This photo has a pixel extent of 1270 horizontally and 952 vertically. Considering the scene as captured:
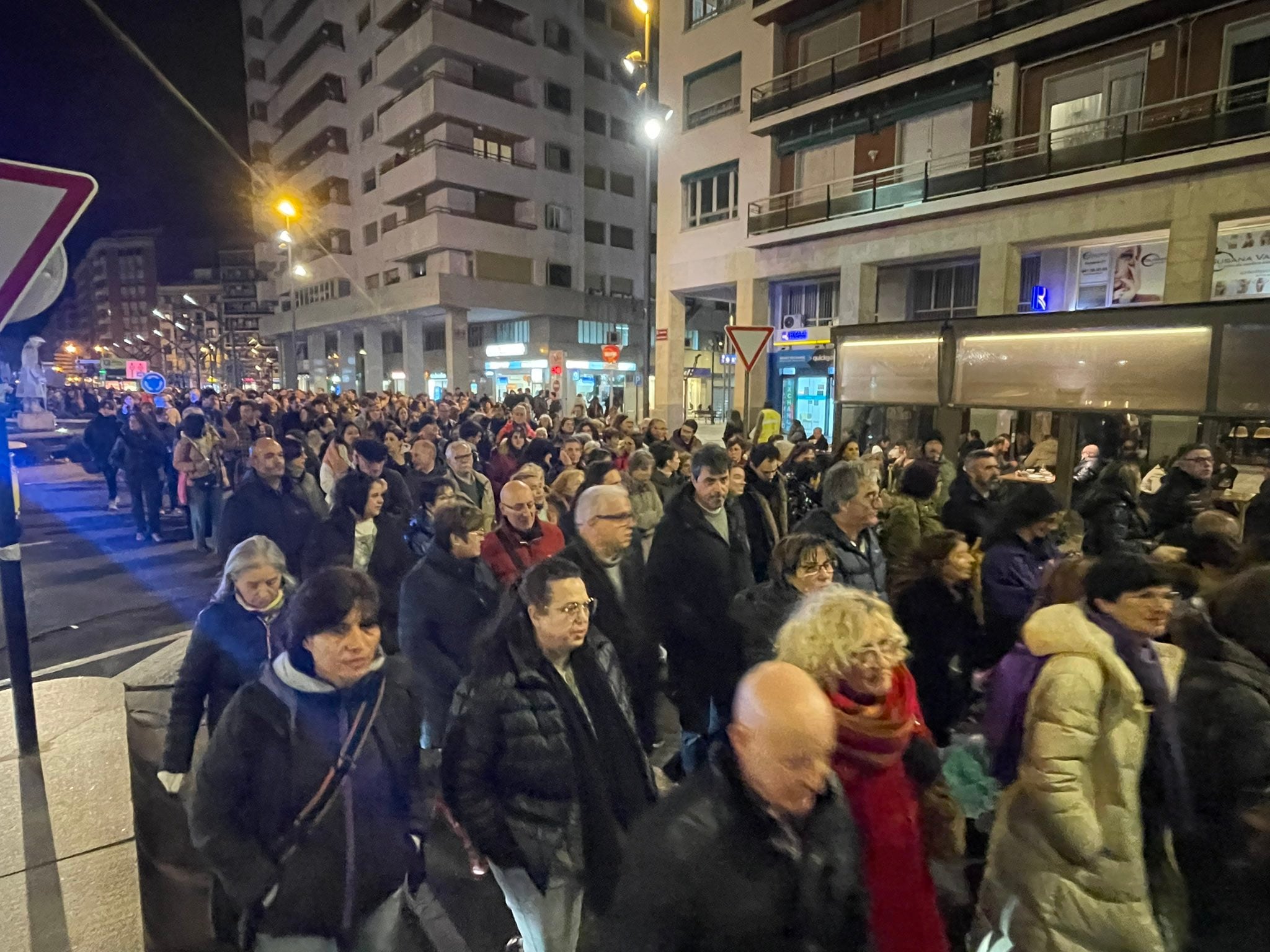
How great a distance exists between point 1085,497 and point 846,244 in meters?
17.0

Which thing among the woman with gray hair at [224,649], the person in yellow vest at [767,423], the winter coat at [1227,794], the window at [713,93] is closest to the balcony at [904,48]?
the window at [713,93]

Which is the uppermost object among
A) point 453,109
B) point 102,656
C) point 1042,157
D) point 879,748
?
point 453,109

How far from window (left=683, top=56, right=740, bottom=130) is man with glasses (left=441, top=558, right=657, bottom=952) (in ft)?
85.3

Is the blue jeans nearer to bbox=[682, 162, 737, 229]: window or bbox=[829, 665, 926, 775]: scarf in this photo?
bbox=[829, 665, 926, 775]: scarf

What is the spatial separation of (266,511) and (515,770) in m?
4.00

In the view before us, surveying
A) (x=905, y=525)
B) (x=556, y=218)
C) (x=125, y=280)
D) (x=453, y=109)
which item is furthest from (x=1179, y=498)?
(x=125, y=280)

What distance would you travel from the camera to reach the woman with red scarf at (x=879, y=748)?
214 cm

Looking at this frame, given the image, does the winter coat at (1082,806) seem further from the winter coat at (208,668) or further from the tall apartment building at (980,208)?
the tall apartment building at (980,208)

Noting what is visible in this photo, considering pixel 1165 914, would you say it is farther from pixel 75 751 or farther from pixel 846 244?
pixel 846 244

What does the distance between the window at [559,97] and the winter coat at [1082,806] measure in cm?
4414

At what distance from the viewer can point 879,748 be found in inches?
87.4

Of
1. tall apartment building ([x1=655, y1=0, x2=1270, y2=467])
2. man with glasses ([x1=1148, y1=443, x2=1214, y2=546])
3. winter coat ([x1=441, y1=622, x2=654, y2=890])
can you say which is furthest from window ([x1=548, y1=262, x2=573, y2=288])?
winter coat ([x1=441, y1=622, x2=654, y2=890])

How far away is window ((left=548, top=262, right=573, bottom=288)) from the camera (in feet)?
134

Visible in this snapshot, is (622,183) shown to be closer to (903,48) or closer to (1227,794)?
(903,48)
